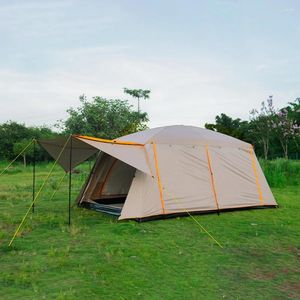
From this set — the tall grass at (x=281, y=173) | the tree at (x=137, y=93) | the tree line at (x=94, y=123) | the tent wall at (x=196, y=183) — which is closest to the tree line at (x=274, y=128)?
the tall grass at (x=281, y=173)

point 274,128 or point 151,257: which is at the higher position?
point 274,128

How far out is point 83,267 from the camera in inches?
176

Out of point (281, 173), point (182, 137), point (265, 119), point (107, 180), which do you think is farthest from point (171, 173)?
A: point (265, 119)

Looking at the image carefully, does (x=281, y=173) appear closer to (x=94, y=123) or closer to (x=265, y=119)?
(x=265, y=119)

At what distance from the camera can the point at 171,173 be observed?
24.4 feet

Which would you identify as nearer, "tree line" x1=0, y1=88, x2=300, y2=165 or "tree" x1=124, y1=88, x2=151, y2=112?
"tree line" x1=0, y1=88, x2=300, y2=165

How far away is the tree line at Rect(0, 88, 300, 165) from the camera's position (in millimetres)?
20906

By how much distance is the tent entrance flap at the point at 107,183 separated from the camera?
28.7ft

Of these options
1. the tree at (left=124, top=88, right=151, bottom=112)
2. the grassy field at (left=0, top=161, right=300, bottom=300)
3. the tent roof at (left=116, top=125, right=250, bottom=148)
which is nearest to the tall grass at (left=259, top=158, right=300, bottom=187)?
the tent roof at (left=116, top=125, right=250, bottom=148)

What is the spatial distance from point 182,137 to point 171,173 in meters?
0.79

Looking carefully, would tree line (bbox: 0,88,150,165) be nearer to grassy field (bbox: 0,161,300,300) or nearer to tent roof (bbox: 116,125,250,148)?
tent roof (bbox: 116,125,250,148)

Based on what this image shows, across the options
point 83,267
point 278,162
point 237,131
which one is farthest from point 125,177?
point 237,131

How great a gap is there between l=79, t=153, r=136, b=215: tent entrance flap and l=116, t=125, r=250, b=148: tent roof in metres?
0.74

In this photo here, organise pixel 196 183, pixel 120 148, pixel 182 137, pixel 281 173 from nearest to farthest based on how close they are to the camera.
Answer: pixel 120 148 < pixel 196 183 < pixel 182 137 < pixel 281 173
